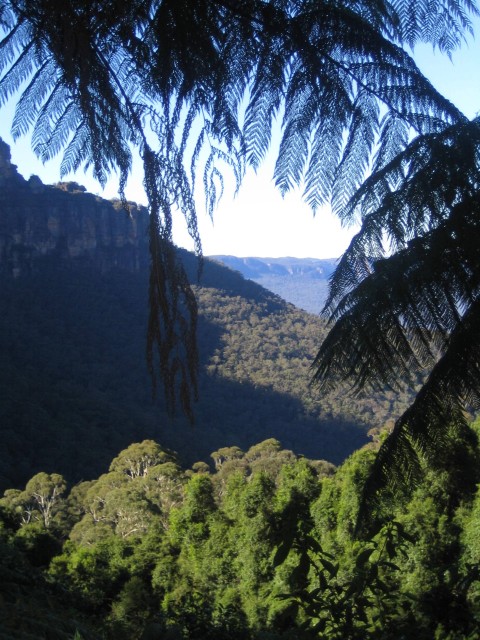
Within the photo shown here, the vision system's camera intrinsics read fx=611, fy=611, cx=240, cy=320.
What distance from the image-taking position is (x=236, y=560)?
31.8ft

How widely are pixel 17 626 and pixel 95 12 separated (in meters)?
2.65

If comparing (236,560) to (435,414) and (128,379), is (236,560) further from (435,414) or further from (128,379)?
(128,379)

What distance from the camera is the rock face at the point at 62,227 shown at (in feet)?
146

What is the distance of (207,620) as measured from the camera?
552 centimetres

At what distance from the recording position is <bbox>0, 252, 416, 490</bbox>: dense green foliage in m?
26.2

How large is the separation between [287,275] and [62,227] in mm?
59918

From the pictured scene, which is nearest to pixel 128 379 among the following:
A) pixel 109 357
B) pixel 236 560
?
pixel 109 357

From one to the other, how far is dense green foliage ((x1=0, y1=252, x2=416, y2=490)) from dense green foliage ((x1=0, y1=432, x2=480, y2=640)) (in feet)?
29.6

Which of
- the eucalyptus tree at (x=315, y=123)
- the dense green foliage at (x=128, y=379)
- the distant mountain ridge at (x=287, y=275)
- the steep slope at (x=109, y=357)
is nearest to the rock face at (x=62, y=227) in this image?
the steep slope at (x=109, y=357)

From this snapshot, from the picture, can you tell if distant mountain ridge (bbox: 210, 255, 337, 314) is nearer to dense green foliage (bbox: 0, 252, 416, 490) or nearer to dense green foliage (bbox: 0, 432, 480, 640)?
dense green foliage (bbox: 0, 252, 416, 490)

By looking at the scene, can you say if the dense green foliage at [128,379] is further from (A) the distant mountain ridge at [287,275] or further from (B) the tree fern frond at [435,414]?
(A) the distant mountain ridge at [287,275]

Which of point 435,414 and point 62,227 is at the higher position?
point 62,227

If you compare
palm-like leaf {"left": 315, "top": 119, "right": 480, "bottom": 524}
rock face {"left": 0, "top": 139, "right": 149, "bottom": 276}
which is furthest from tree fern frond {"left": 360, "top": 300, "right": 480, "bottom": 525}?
rock face {"left": 0, "top": 139, "right": 149, "bottom": 276}

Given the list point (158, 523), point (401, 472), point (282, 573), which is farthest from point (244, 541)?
point (401, 472)
